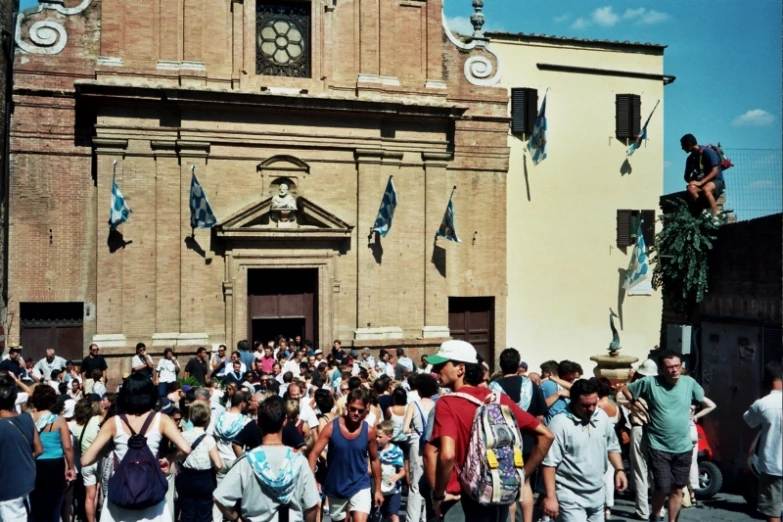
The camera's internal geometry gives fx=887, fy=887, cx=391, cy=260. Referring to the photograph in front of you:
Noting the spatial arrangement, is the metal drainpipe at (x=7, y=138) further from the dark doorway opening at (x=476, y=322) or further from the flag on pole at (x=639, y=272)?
the flag on pole at (x=639, y=272)

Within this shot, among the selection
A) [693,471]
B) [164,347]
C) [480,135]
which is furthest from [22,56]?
[693,471]

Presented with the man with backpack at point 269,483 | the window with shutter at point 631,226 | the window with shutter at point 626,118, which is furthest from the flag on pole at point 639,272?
the man with backpack at point 269,483

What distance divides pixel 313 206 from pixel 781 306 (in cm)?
1292

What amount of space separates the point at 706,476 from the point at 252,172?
13755 millimetres

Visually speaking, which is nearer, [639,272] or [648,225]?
[639,272]

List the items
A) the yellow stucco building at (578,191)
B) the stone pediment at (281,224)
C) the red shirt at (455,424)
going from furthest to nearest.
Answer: the yellow stucco building at (578,191)
the stone pediment at (281,224)
the red shirt at (455,424)

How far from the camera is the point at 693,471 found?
11.6 meters

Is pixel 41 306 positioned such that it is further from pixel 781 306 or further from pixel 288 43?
pixel 781 306

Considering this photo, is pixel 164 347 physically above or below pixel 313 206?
below

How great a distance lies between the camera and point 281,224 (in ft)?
73.0

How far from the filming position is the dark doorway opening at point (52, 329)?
20.8 metres

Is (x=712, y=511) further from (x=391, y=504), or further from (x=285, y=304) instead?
(x=285, y=304)

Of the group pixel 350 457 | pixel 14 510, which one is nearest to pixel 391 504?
pixel 350 457

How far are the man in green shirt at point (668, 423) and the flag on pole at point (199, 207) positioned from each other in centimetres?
1387
